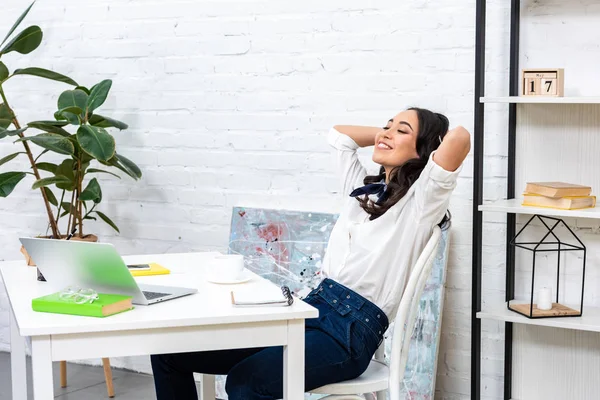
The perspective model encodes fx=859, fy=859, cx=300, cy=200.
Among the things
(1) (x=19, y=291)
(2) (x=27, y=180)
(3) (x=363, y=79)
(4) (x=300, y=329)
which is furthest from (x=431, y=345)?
(2) (x=27, y=180)

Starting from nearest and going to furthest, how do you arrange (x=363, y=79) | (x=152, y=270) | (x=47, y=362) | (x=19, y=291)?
1. (x=47, y=362)
2. (x=19, y=291)
3. (x=152, y=270)
4. (x=363, y=79)

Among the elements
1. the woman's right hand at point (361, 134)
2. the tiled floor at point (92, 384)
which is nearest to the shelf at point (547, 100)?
the woman's right hand at point (361, 134)

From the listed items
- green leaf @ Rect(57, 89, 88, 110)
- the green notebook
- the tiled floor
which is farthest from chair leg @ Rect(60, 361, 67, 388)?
the green notebook

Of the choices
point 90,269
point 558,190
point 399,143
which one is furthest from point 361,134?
point 90,269

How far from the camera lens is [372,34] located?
10.2 feet

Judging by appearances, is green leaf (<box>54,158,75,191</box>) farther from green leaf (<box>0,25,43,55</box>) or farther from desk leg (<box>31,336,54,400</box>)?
desk leg (<box>31,336,54,400</box>)

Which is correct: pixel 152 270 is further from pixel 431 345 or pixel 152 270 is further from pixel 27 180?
pixel 27 180

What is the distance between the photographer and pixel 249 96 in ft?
11.1

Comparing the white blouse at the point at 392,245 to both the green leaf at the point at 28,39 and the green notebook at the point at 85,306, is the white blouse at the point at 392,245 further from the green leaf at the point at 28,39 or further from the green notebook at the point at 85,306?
the green leaf at the point at 28,39

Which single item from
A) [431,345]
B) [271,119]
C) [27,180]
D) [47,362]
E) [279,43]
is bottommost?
[431,345]

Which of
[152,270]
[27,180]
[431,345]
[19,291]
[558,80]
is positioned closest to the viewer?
[19,291]

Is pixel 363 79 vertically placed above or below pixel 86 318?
above

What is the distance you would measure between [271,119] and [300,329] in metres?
1.61

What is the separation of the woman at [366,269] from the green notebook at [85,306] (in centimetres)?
38
